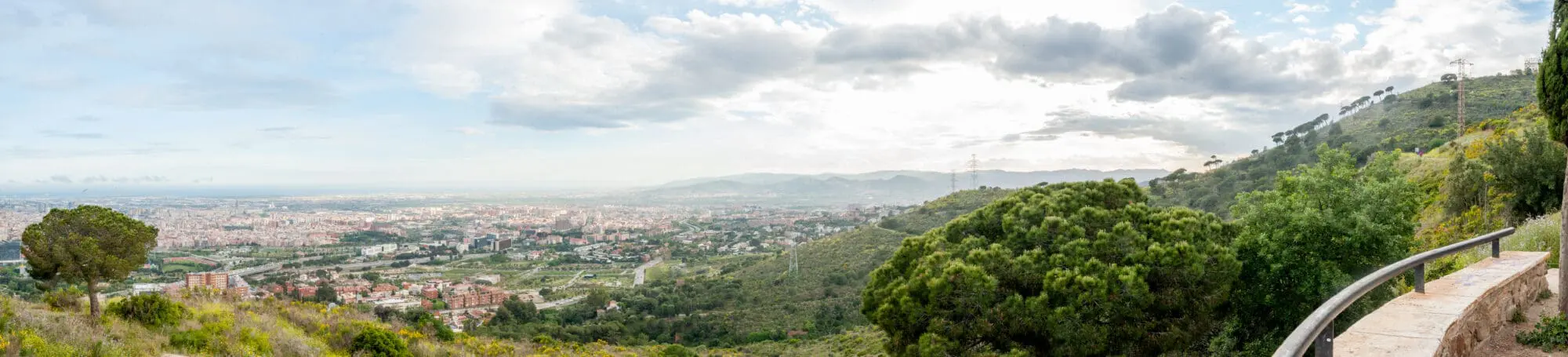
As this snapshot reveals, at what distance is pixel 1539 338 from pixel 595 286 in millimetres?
42929

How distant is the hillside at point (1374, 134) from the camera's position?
42.2 m

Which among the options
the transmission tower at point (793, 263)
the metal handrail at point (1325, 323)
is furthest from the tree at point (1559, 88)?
the transmission tower at point (793, 263)

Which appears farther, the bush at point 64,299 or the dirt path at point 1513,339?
the bush at point 64,299

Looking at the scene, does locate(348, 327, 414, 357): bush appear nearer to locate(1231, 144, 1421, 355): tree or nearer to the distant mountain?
locate(1231, 144, 1421, 355): tree

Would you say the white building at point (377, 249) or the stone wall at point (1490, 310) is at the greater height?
the stone wall at point (1490, 310)

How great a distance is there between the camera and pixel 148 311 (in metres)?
10.9

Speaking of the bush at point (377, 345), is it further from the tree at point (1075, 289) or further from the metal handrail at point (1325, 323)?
the metal handrail at point (1325, 323)

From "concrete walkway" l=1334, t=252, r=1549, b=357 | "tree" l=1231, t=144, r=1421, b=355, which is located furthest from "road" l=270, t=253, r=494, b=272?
"concrete walkway" l=1334, t=252, r=1549, b=357

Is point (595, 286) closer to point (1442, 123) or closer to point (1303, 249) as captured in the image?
point (1303, 249)

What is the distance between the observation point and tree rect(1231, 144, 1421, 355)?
364 inches

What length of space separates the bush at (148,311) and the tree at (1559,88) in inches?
641

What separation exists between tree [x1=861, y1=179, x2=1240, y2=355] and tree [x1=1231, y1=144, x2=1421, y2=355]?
556mm

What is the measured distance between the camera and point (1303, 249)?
9438mm

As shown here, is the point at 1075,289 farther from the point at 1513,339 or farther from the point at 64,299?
the point at 64,299
